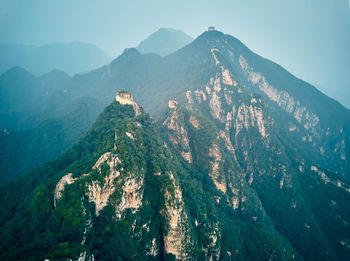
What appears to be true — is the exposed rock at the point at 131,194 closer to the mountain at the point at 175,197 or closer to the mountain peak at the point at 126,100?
the mountain at the point at 175,197

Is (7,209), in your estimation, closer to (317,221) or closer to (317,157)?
(317,221)

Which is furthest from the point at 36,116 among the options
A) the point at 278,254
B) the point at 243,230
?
the point at 278,254

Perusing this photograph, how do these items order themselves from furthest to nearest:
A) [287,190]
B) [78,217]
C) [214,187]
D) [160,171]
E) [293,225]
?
[287,190] < [293,225] < [214,187] < [160,171] < [78,217]

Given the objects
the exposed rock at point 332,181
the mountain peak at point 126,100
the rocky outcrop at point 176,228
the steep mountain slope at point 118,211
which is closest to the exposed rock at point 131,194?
the steep mountain slope at point 118,211

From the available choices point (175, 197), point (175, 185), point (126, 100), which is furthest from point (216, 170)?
point (126, 100)

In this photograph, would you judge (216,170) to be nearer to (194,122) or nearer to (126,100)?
(194,122)

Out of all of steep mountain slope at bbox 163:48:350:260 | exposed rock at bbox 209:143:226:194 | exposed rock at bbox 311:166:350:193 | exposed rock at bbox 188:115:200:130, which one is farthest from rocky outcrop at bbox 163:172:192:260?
exposed rock at bbox 311:166:350:193

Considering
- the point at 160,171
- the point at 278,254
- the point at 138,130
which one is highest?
the point at 138,130

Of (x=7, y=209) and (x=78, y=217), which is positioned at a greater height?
(x=7, y=209)
